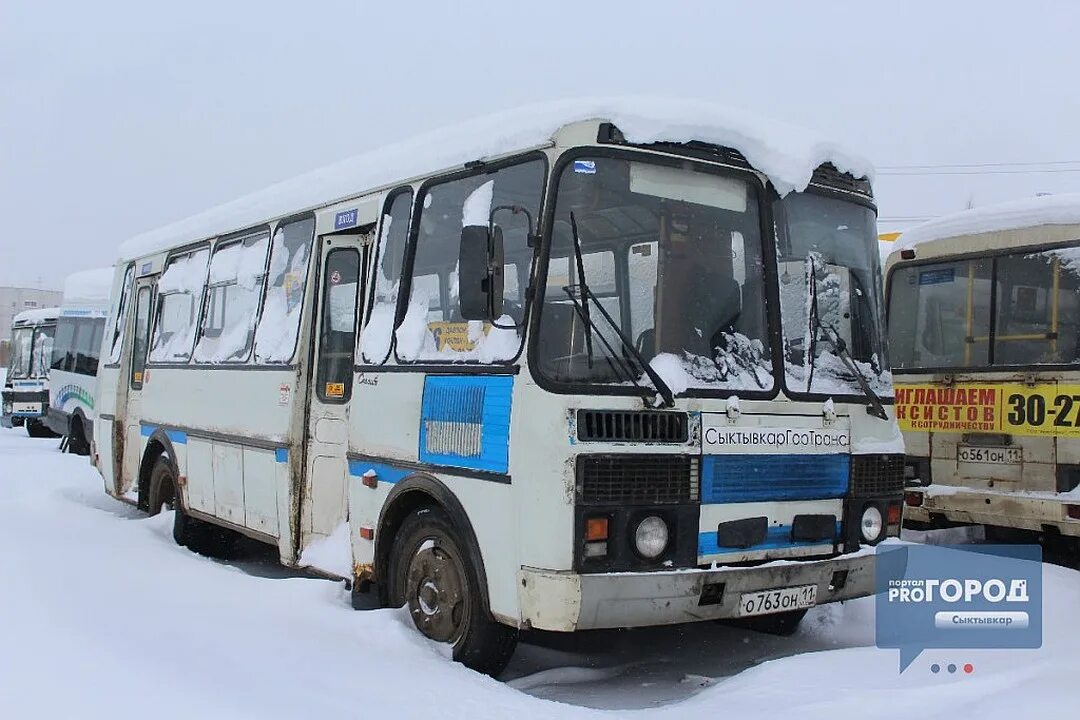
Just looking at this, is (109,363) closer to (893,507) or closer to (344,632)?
(344,632)

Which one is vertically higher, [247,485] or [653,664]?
[247,485]

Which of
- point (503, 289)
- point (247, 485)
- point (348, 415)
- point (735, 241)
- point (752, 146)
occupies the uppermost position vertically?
point (752, 146)

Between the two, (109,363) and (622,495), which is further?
(109,363)

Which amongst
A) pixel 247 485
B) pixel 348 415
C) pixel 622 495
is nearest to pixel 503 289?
pixel 622 495

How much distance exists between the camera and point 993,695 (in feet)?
14.3

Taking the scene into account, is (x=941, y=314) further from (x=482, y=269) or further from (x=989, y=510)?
(x=482, y=269)

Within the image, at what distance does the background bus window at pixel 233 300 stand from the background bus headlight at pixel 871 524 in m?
4.57

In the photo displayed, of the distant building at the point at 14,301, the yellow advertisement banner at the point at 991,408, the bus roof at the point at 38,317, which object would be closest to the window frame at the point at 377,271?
the yellow advertisement banner at the point at 991,408

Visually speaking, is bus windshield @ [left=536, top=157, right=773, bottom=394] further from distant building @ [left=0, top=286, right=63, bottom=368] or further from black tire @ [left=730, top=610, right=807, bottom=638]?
distant building @ [left=0, top=286, right=63, bottom=368]

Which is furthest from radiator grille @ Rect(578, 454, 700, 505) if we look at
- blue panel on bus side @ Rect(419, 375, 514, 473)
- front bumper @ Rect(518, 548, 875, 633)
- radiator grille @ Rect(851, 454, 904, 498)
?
radiator grille @ Rect(851, 454, 904, 498)

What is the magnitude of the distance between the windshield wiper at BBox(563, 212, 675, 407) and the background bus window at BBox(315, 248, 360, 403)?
2.44m

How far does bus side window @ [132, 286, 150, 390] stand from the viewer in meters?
10.2

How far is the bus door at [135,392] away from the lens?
A: 1016 cm

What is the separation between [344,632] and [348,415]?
4.95ft
